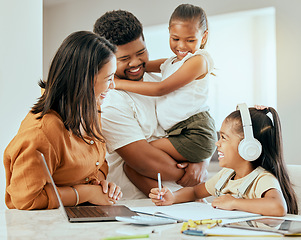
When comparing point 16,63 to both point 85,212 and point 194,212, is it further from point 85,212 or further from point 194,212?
point 194,212

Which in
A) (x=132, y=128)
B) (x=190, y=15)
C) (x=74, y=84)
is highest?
(x=190, y=15)

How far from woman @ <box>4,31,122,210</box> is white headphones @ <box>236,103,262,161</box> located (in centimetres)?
45

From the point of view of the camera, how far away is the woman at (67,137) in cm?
122

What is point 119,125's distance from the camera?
166 cm

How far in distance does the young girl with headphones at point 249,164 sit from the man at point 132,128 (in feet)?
0.84

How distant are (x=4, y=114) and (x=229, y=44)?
12.5 feet

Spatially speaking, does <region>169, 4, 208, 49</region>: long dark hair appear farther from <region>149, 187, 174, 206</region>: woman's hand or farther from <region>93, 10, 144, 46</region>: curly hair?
<region>149, 187, 174, 206</region>: woman's hand

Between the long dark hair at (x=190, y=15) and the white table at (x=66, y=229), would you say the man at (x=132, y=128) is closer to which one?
the long dark hair at (x=190, y=15)

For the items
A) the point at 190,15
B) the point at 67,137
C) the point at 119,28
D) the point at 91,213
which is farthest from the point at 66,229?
the point at 190,15

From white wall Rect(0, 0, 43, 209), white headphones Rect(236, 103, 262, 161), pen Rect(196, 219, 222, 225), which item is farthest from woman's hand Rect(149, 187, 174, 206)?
white wall Rect(0, 0, 43, 209)

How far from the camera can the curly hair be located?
5.51 feet

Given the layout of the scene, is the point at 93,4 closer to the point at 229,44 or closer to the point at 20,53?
the point at 229,44

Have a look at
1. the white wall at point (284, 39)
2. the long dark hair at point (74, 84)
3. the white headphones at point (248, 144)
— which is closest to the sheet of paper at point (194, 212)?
the white headphones at point (248, 144)

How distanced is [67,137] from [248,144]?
55cm
